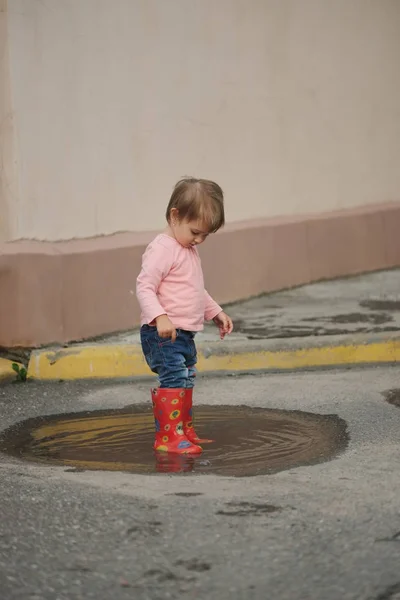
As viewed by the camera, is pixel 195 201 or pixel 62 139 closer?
pixel 195 201

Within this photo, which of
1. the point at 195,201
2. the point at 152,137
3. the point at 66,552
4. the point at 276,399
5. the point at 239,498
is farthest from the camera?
the point at 152,137

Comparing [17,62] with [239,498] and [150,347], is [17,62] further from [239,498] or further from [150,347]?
[239,498]

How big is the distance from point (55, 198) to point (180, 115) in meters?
A: 1.44

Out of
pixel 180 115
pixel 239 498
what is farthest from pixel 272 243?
pixel 239 498

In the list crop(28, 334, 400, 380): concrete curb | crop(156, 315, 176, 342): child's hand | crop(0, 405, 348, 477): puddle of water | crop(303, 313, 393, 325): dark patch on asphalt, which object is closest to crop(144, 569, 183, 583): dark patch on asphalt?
crop(0, 405, 348, 477): puddle of water

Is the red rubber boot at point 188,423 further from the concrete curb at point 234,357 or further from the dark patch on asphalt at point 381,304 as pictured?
the dark patch on asphalt at point 381,304

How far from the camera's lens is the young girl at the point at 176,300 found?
5.00 meters

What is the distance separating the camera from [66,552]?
11.1ft

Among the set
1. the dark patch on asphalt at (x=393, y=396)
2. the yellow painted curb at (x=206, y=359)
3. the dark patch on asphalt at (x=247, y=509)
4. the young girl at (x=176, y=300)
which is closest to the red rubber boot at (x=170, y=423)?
the young girl at (x=176, y=300)

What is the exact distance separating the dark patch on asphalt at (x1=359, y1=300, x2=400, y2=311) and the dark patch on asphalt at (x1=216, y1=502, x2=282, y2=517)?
4.42 metres

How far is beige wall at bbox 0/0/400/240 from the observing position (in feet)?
23.1

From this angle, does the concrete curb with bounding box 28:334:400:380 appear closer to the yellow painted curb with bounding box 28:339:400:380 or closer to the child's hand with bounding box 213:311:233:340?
the yellow painted curb with bounding box 28:339:400:380

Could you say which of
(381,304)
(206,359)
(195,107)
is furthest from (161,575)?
(195,107)

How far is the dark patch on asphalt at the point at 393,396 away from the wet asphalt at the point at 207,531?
620mm
